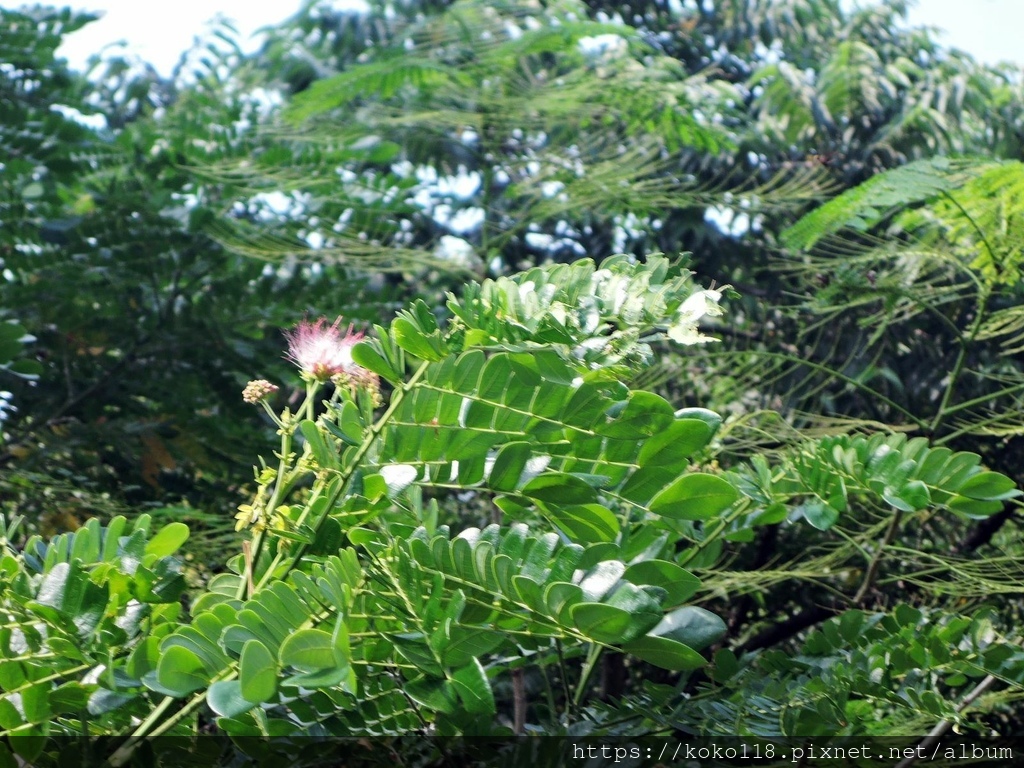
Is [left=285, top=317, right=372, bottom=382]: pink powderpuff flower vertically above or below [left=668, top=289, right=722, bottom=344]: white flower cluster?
below

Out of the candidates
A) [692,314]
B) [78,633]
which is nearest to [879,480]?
[692,314]

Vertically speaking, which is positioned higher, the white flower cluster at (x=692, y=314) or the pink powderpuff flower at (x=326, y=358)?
the white flower cluster at (x=692, y=314)

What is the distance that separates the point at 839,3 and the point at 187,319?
3065 millimetres

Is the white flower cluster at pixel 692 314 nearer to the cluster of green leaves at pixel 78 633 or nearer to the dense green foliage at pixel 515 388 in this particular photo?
the dense green foliage at pixel 515 388

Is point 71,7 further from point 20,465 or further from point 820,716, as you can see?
point 820,716

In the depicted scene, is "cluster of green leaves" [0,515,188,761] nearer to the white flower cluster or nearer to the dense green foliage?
the dense green foliage

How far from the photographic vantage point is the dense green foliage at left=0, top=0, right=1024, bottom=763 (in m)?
0.83

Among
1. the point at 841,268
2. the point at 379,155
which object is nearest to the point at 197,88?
the point at 379,155

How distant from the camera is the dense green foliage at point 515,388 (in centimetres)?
83

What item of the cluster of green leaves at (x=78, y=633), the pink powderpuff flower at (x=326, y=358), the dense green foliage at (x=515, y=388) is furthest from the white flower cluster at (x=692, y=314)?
the cluster of green leaves at (x=78, y=633)

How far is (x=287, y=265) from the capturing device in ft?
9.70

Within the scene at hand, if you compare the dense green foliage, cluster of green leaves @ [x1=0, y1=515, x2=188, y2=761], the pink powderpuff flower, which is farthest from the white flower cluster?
cluster of green leaves @ [x1=0, y1=515, x2=188, y2=761]

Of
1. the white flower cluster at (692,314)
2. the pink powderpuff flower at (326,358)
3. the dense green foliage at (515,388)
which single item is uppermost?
the white flower cluster at (692,314)

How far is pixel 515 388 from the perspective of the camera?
86cm
